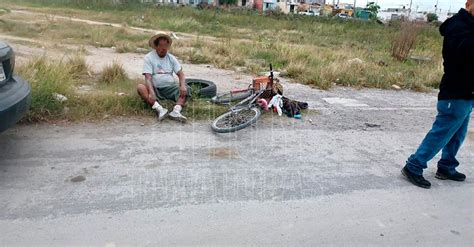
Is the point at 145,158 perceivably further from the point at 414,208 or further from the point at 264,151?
the point at 414,208

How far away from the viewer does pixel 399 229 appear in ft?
9.93

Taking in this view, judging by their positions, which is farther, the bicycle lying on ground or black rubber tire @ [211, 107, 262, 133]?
the bicycle lying on ground

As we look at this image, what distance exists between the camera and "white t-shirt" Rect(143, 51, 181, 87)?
5504mm

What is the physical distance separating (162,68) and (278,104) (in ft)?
6.02

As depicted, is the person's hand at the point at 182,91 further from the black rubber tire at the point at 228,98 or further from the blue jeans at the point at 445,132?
the blue jeans at the point at 445,132

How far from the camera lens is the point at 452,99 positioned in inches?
143

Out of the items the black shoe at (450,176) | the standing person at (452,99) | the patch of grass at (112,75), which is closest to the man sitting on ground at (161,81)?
the patch of grass at (112,75)

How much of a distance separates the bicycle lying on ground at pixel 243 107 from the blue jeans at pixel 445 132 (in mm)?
2161

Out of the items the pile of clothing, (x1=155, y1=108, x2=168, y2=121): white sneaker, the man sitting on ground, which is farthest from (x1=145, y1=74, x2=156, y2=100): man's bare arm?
the pile of clothing

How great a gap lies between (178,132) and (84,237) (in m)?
2.39

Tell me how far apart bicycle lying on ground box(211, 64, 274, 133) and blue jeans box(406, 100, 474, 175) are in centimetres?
216

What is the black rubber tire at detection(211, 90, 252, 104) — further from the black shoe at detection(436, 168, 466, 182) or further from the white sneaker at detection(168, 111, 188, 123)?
the black shoe at detection(436, 168, 466, 182)

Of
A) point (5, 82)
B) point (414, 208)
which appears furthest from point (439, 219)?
point (5, 82)

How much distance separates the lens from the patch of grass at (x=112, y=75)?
7.30 m
